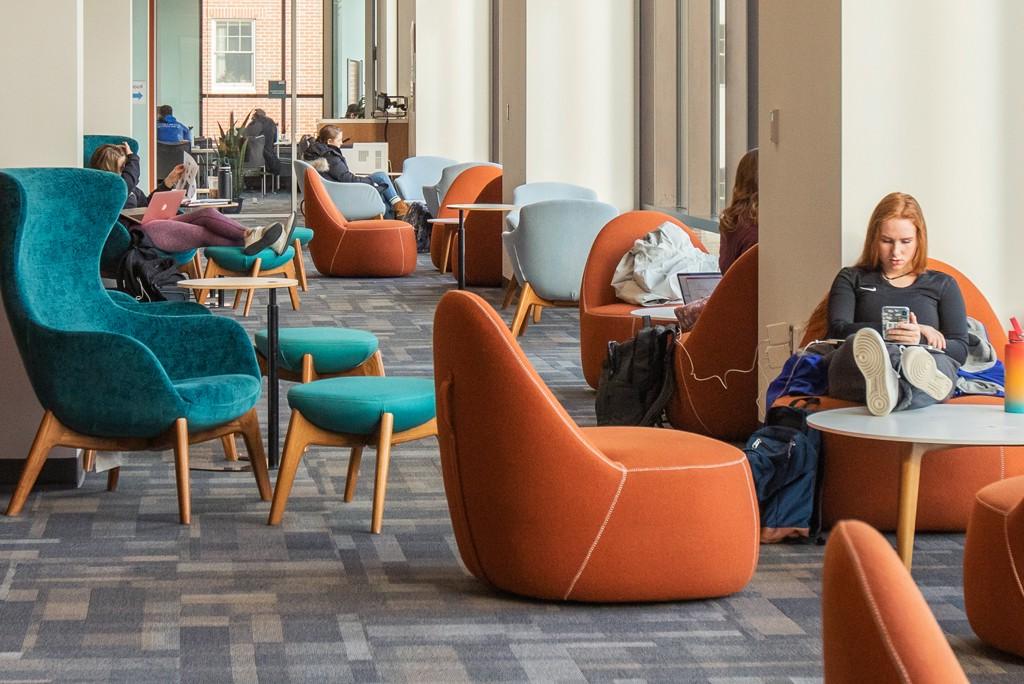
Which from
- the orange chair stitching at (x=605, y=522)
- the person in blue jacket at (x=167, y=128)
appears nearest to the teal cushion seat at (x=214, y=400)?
the orange chair stitching at (x=605, y=522)

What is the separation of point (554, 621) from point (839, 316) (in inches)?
64.7

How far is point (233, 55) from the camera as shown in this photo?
2681 centimetres

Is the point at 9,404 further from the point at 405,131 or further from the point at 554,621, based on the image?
the point at 405,131

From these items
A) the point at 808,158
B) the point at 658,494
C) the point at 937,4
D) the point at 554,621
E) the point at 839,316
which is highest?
the point at 937,4

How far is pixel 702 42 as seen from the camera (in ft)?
32.0

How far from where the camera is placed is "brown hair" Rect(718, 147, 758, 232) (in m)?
6.07

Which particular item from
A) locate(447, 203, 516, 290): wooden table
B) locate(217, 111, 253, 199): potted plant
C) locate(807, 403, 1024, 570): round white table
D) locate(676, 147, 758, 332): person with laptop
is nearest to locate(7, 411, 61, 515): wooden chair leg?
locate(807, 403, 1024, 570): round white table

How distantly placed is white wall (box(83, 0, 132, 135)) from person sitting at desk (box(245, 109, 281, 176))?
8092 millimetres

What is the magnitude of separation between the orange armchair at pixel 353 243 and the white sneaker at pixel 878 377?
889 cm

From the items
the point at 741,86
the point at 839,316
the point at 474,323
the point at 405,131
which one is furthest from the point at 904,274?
the point at 405,131

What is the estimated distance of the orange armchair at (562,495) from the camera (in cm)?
349

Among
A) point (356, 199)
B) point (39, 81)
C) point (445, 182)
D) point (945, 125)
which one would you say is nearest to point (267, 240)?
point (39, 81)

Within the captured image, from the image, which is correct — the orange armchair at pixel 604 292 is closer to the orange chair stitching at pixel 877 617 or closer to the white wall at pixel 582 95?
the white wall at pixel 582 95

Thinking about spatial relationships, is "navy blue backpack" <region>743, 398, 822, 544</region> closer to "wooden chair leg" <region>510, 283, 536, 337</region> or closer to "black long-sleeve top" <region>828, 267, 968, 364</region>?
"black long-sleeve top" <region>828, 267, 968, 364</region>
